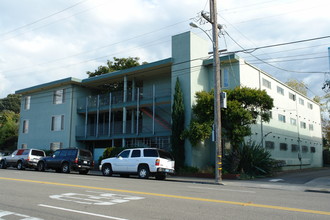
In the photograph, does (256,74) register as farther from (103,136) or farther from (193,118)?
(103,136)

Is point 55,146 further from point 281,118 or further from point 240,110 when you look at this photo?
point 281,118

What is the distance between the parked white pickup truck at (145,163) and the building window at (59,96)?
14903mm

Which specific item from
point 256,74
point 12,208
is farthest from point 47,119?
point 12,208

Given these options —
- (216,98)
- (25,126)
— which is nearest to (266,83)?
(216,98)

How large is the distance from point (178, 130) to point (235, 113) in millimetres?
4761

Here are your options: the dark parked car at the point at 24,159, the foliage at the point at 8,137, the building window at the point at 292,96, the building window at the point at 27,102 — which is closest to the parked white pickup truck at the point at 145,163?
the dark parked car at the point at 24,159

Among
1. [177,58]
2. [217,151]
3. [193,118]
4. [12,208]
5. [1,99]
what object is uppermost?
[1,99]

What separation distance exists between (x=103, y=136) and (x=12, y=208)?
2084cm

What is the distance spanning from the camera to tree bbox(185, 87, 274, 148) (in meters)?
19.2

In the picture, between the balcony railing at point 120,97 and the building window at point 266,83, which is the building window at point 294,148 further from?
the balcony railing at point 120,97

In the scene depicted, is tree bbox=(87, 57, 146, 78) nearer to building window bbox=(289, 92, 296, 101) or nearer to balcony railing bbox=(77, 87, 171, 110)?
balcony railing bbox=(77, 87, 171, 110)

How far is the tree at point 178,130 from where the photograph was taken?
2208cm

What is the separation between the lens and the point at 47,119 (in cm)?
3322

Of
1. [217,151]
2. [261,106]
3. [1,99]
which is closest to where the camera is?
[217,151]
